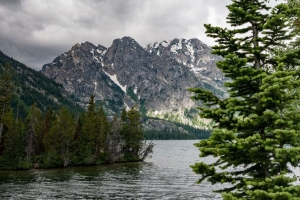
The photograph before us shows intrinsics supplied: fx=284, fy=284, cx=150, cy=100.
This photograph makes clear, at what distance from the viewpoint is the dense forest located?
78562 millimetres

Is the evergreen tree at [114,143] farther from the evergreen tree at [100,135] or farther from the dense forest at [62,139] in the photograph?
the evergreen tree at [100,135]

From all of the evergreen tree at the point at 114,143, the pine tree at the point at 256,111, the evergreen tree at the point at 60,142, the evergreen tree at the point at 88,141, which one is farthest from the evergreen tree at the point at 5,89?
the pine tree at the point at 256,111

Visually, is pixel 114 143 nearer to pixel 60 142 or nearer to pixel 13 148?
pixel 60 142

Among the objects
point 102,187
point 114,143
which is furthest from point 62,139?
point 102,187

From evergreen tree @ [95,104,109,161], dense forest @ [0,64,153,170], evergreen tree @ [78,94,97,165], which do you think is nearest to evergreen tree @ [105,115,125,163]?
dense forest @ [0,64,153,170]

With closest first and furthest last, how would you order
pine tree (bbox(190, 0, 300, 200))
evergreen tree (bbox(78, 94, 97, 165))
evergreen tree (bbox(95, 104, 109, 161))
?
pine tree (bbox(190, 0, 300, 200))
evergreen tree (bbox(78, 94, 97, 165))
evergreen tree (bbox(95, 104, 109, 161))

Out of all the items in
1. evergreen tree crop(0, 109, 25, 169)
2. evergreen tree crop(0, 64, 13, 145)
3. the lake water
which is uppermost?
evergreen tree crop(0, 64, 13, 145)

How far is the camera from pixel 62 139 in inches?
3474

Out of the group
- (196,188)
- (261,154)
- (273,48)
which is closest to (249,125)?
(261,154)

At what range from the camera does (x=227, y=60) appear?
502 inches

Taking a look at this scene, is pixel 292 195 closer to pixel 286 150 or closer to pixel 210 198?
pixel 286 150

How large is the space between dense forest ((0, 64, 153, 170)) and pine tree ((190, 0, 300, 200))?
7414cm

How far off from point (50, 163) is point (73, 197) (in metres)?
42.3

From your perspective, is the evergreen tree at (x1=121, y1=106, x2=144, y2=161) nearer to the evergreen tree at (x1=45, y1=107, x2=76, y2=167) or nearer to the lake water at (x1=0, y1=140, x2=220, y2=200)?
the evergreen tree at (x1=45, y1=107, x2=76, y2=167)
